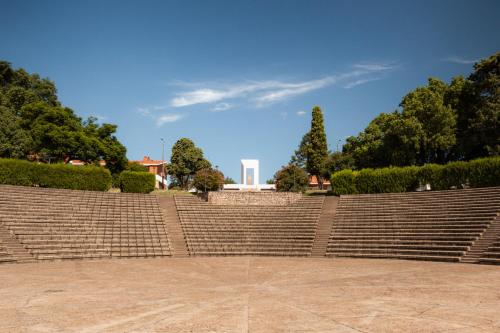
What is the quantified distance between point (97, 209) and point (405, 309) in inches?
962

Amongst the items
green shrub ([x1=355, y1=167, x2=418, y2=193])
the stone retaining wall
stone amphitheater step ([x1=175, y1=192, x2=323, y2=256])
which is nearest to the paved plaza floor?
stone amphitheater step ([x1=175, y1=192, x2=323, y2=256])

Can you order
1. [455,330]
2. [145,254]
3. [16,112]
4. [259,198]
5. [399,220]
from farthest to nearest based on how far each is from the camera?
[16,112] → [259,198] → [399,220] → [145,254] → [455,330]

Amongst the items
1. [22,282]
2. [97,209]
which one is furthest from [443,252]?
[97,209]

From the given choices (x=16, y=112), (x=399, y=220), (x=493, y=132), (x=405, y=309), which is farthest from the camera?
(x=16, y=112)

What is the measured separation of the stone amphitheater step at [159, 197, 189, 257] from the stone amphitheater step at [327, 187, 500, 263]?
9396 mm

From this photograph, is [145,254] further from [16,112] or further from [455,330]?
[16,112]

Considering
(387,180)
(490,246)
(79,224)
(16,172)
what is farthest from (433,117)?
(16,172)

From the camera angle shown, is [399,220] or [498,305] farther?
[399,220]

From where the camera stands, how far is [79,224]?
26328mm

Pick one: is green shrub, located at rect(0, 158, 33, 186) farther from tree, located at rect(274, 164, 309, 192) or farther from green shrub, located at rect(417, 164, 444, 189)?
green shrub, located at rect(417, 164, 444, 189)

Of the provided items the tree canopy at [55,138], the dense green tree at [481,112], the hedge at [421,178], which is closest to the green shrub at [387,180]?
the hedge at [421,178]

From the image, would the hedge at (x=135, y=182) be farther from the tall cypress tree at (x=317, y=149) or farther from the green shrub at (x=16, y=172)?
the tall cypress tree at (x=317, y=149)

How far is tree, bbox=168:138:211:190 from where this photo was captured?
79.5m

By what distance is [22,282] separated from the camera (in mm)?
14602
